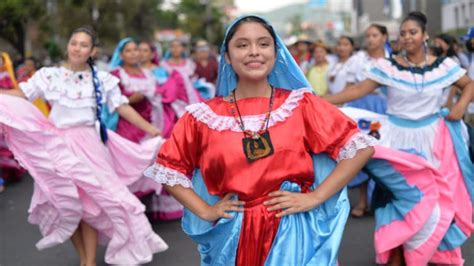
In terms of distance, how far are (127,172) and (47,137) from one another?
3.22 feet

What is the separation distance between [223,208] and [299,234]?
34 cm

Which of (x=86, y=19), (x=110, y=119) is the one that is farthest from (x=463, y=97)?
(x=86, y=19)

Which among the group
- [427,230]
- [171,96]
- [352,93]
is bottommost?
[427,230]

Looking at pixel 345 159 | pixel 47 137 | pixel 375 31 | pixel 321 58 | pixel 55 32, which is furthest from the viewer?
pixel 55 32

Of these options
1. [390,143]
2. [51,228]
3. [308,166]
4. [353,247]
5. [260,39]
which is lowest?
[353,247]

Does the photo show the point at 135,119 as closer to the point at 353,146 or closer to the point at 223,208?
the point at 223,208

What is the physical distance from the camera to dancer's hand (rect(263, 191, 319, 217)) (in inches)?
121

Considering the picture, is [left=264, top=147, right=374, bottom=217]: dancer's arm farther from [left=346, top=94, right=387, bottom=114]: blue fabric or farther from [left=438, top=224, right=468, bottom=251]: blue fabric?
[left=346, top=94, right=387, bottom=114]: blue fabric

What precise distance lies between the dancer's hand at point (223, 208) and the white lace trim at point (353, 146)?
47cm

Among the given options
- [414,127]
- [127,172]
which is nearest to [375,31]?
[414,127]

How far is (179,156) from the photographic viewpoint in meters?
3.24

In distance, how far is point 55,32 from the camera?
112ft

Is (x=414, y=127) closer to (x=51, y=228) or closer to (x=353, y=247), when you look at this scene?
(x=353, y=247)

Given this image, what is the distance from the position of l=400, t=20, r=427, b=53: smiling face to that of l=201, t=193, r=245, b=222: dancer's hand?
273cm
